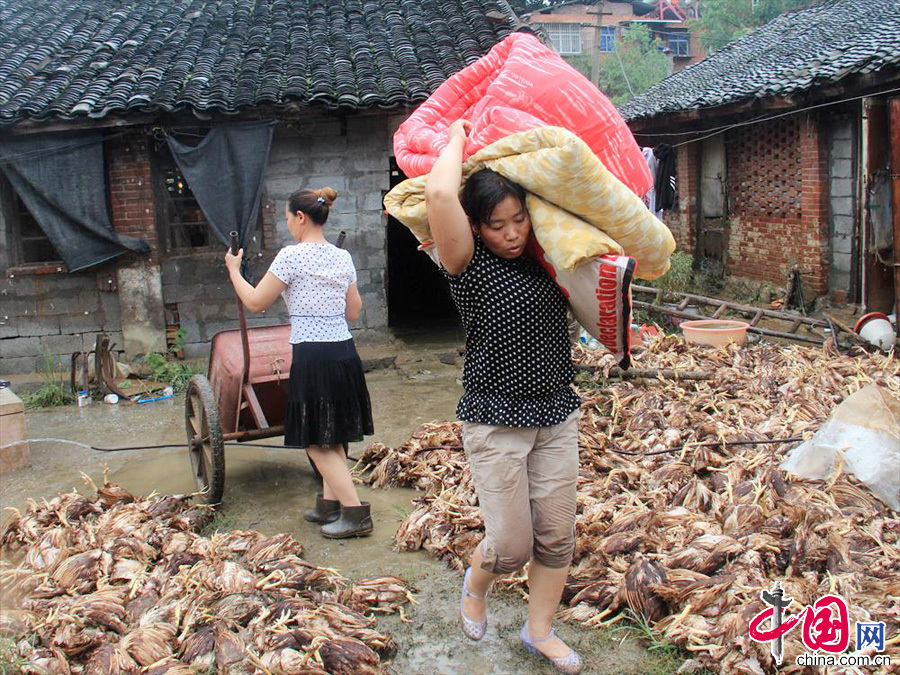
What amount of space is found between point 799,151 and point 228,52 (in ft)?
27.8

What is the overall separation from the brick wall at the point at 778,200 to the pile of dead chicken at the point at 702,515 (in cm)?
621

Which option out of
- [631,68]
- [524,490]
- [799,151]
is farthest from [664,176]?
[631,68]

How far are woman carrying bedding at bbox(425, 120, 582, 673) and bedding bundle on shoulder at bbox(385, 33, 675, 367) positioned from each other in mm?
93

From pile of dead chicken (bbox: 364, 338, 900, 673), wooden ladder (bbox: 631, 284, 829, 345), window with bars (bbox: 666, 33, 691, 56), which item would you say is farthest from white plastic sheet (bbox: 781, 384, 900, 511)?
window with bars (bbox: 666, 33, 691, 56)

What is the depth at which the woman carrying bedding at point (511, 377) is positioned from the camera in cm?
278

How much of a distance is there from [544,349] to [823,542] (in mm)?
1747

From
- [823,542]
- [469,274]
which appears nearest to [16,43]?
[469,274]

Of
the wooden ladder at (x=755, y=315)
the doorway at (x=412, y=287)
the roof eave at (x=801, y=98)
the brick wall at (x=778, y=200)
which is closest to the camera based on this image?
the wooden ladder at (x=755, y=315)

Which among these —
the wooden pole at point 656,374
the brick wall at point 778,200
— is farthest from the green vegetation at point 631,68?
the wooden pole at point 656,374

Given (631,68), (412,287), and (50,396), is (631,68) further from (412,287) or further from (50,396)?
(50,396)

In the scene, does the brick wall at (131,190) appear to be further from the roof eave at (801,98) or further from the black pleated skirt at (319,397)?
the roof eave at (801,98)

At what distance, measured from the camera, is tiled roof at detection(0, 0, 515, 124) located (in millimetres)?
9180

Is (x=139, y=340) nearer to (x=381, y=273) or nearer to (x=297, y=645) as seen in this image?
(x=381, y=273)

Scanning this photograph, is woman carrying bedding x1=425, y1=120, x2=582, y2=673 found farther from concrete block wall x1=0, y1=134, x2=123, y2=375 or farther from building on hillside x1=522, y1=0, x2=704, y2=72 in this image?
building on hillside x1=522, y1=0, x2=704, y2=72
